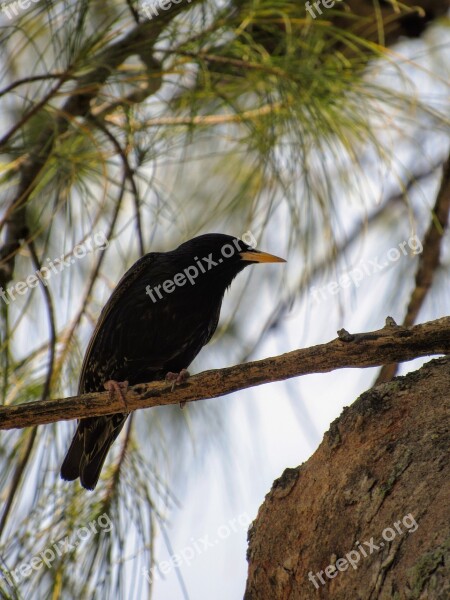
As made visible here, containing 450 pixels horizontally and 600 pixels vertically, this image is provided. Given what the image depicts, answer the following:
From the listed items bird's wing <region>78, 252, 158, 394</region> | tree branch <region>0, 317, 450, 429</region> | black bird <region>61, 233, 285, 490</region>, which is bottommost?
tree branch <region>0, 317, 450, 429</region>

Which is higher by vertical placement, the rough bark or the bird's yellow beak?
the bird's yellow beak

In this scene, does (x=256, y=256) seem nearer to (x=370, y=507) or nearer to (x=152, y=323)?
(x=152, y=323)

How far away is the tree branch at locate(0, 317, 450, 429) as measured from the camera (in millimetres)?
2246

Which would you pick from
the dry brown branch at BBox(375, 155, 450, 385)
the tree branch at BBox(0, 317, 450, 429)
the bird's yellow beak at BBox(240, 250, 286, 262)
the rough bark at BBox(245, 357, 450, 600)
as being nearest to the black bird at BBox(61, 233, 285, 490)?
the bird's yellow beak at BBox(240, 250, 286, 262)

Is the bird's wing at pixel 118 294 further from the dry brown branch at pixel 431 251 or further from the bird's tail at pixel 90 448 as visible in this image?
the dry brown branch at pixel 431 251

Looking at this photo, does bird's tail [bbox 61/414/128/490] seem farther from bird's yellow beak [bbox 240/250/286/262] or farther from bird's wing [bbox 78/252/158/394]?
bird's yellow beak [bbox 240/250/286/262]

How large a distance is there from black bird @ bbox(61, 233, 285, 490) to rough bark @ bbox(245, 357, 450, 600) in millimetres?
1436

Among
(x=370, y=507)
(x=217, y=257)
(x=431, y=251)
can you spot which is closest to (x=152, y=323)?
(x=217, y=257)

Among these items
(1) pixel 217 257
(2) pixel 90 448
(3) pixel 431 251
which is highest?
(1) pixel 217 257

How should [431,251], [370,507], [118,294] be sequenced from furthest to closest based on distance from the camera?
[118,294], [431,251], [370,507]

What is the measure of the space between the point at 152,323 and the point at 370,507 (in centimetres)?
182

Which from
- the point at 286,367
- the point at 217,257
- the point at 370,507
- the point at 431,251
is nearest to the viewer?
the point at 370,507

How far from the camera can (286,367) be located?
2.36 meters

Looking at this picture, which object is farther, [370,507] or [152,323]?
[152,323]
